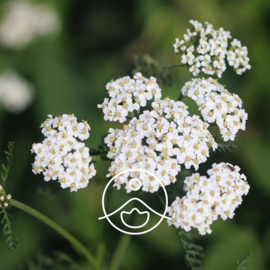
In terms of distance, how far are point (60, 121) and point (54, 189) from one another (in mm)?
1232

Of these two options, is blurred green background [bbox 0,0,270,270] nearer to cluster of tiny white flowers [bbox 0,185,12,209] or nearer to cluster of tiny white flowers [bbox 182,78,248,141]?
cluster of tiny white flowers [bbox 0,185,12,209]

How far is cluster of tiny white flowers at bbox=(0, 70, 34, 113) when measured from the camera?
811cm

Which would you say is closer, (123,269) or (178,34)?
(123,269)

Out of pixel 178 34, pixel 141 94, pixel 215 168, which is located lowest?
pixel 215 168

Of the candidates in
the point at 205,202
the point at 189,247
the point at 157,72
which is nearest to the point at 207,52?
the point at 157,72

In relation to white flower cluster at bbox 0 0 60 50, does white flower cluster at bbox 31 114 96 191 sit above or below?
below

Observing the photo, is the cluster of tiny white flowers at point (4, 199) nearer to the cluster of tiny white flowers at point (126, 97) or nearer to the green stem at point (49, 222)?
the green stem at point (49, 222)

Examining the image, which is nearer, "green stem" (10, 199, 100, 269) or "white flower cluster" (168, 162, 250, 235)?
"white flower cluster" (168, 162, 250, 235)

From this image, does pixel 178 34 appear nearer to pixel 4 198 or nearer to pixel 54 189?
pixel 54 189

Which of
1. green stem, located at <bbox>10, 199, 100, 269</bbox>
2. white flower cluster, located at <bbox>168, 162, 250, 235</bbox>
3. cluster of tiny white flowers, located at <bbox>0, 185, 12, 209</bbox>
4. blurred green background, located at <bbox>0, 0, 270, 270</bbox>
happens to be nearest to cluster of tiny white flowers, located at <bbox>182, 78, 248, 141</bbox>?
white flower cluster, located at <bbox>168, 162, 250, 235</bbox>

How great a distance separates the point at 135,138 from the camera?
11.9 feet

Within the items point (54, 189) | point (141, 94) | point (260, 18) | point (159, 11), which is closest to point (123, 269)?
point (54, 189)

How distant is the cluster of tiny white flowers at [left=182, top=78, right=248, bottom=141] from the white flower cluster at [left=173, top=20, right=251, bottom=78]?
498 mm

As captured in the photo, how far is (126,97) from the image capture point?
13.0ft
